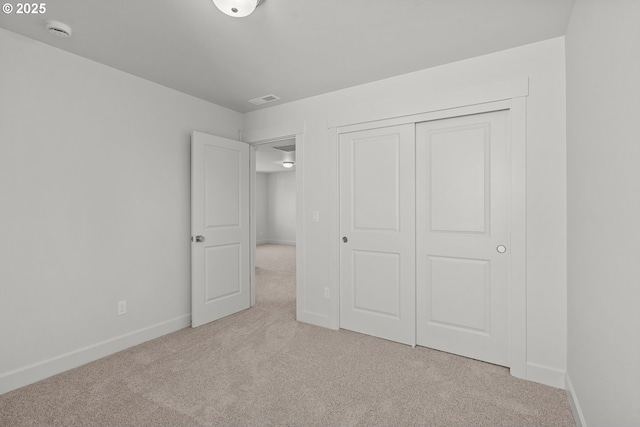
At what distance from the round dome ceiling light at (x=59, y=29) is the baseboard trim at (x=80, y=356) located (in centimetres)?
228

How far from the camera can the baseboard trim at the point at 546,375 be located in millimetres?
2127

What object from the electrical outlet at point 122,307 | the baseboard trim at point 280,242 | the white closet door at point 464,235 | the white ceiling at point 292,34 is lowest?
Result: the baseboard trim at point 280,242

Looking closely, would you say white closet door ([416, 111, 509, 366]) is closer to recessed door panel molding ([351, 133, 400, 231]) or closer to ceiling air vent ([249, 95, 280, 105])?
recessed door panel molding ([351, 133, 400, 231])

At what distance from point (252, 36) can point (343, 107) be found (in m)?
→ 1.18

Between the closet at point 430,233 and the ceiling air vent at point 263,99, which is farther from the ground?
the ceiling air vent at point 263,99

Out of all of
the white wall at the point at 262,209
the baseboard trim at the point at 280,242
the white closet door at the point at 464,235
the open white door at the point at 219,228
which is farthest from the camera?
the white wall at the point at 262,209

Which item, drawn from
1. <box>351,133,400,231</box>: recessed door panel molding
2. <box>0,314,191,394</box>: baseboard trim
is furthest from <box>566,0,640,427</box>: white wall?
<box>0,314,191,394</box>: baseboard trim

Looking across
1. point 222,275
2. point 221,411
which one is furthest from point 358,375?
point 222,275

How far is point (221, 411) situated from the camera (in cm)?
187

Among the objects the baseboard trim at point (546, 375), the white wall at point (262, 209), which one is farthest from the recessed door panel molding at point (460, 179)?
the white wall at point (262, 209)

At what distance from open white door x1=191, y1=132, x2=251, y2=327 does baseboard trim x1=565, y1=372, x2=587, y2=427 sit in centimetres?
307

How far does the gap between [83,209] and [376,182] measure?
8.10ft

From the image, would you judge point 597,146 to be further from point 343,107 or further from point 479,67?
point 343,107

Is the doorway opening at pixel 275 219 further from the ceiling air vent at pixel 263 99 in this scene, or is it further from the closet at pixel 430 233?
the ceiling air vent at pixel 263 99
